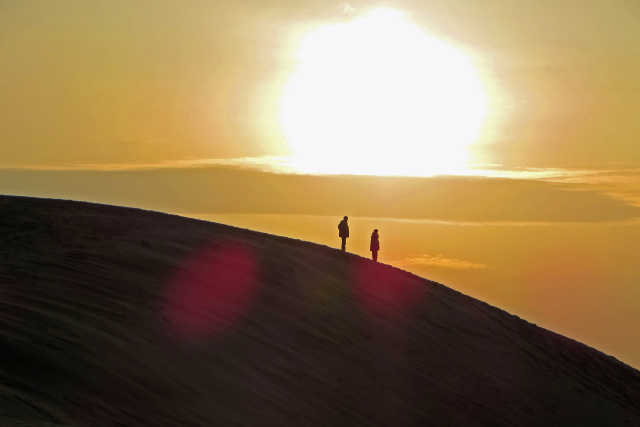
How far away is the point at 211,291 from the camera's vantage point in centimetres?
1683

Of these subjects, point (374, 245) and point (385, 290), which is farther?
point (374, 245)

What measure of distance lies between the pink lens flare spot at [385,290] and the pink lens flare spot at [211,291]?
2.88 meters

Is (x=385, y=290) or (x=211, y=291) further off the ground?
(x=385, y=290)

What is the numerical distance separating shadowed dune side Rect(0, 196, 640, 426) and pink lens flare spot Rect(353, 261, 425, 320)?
2.3 inches

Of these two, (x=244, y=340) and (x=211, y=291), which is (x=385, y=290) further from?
(x=244, y=340)

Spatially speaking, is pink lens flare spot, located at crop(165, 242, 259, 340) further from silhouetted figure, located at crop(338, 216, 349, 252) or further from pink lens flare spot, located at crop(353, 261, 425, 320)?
silhouetted figure, located at crop(338, 216, 349, 252)

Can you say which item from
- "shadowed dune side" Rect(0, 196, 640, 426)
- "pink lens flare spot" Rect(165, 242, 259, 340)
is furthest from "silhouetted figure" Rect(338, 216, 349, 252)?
"pink lens flare spot" Rect(165, 242, 259, 340)

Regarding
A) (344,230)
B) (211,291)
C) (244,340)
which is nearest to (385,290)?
(344,230)

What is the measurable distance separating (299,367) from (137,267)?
11.3 feet

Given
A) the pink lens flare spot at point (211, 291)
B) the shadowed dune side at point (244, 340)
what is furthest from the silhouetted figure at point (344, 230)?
the pink lens flare spot at point (211, 291)

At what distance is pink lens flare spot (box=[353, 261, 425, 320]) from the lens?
21.1m

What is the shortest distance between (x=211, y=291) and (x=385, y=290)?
7.03 meters

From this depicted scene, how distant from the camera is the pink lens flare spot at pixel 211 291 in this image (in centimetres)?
1477

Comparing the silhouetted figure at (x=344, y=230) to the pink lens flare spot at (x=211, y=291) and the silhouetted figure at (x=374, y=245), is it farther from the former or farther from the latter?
the pink lens flare spot at (x=211, y=291)
